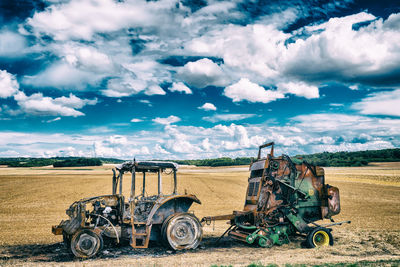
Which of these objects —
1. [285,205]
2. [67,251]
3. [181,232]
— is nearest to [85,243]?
[67,251]

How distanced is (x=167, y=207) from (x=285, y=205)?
12.6ft

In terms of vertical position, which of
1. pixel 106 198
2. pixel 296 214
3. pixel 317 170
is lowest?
pixel 296 214

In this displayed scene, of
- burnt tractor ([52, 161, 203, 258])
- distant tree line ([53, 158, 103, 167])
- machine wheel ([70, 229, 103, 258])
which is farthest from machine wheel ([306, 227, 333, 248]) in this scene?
distant tree line ([53, 158, 103, 167])

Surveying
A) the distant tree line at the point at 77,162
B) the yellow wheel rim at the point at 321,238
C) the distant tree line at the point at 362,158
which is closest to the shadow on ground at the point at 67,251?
the yellow wheel rim at the point at 321,238

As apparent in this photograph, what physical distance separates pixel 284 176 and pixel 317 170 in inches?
48.2

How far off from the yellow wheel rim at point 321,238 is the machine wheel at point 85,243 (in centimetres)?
663

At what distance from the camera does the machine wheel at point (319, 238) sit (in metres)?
9.98

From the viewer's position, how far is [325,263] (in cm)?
789

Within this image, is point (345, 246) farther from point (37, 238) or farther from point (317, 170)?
point (37, 238)

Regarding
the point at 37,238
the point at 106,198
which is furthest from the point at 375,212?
the point at 37,238

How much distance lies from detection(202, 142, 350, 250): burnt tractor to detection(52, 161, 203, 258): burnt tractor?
934 mm

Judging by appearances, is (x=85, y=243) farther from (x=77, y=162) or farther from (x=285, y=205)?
(x=77, y=162)

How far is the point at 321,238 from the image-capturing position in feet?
33.4

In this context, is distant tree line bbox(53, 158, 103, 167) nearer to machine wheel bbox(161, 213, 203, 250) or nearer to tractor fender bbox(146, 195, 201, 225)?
tractor fender bbox(146, 195, 201, 225)
